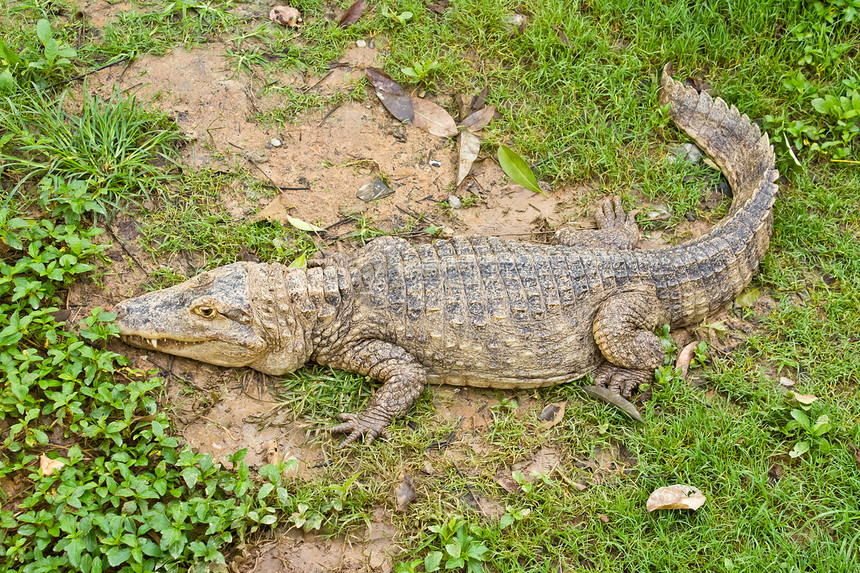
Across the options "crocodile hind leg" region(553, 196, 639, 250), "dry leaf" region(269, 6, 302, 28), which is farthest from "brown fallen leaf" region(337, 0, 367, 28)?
"crocodile hind leg" region(553, 196, 639, 250)

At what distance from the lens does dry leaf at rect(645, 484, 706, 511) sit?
384 centimetres

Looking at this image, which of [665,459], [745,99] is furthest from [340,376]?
[745,99]

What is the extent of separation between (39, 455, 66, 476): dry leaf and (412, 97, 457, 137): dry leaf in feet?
12.0

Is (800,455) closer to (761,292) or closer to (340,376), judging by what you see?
(761,292)

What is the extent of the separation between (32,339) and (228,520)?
1647 mm

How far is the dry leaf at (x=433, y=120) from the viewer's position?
5594mm

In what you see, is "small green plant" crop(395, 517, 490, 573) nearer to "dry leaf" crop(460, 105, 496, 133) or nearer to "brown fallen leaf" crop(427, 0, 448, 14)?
"dry leaf" crop(460, 105, 496, 133)

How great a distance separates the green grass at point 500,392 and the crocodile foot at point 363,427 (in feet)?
0.37

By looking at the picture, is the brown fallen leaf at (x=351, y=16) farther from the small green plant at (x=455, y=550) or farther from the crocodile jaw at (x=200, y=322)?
the small green plant at (x=455, y=550)

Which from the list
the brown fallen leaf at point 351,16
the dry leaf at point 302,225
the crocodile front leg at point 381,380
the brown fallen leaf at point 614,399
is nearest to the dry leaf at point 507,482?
the crocodile front leg at point 381,380

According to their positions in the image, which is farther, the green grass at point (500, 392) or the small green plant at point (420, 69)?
the small green plant at point (420, 69)

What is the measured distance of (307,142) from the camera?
5.35 metres

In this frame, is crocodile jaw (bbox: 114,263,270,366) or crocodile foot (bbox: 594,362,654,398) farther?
crocodile foot (bbox: 594,362,654,398)

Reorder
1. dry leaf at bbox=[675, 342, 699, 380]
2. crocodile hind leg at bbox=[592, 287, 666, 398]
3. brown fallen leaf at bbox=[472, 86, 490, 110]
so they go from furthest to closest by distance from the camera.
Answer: brown fallen leaf at bbox=[472, 86, 490, 110] < dry leaf at bbox=[675, 342, 699, 380] < crocodile hind leg at bbox=[592, 287, 666, 398]
